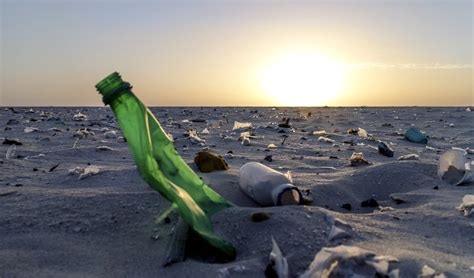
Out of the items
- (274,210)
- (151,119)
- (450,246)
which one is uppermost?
(151,119)

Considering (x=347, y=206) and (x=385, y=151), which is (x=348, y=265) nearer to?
(x=347, y=206)

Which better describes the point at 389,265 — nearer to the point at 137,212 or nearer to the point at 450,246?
the point at 450,246

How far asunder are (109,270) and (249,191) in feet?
3.42

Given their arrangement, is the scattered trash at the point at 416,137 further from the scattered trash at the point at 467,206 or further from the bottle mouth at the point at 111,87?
the bottle mouth at the point at 111,87

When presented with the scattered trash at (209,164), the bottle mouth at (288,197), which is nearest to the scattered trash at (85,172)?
the scattered trash at (209,164)

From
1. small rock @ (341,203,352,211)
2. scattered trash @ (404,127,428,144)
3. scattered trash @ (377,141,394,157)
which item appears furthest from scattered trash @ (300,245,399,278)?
scattered trash @ (404,127,428,144)

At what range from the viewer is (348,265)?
5.25ft

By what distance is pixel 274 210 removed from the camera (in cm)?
216

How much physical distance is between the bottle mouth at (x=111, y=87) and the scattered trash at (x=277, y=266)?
0.74 m

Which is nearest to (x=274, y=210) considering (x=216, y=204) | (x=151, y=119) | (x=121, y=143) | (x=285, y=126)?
(x=216, y=204)

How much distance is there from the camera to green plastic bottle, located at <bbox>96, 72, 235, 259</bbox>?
1.75m

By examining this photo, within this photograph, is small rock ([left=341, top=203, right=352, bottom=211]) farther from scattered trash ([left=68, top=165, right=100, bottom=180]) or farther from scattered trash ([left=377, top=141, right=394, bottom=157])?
scattered trash ([left=377, top=141, right=394, bottom=157])

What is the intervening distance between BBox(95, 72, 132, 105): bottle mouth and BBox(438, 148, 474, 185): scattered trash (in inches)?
88.4

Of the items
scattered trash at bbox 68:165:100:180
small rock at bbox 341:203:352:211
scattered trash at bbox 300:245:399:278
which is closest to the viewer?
scattered trash at bbox 300:245:399:278
